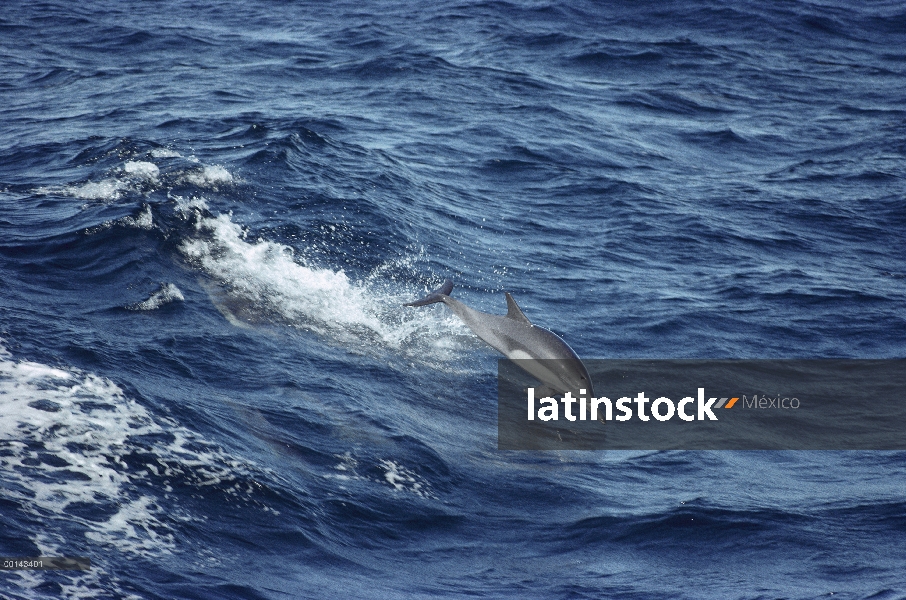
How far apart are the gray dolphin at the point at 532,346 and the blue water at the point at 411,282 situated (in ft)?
3.06

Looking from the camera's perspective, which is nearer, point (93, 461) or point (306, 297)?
point (93, 461)

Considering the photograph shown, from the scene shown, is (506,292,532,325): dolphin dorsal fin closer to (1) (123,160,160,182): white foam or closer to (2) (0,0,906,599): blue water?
(2) (0,0,906,599): blue water

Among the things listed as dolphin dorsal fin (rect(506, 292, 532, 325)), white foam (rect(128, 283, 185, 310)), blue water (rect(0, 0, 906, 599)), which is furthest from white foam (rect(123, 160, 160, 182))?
dolphin dorsal fin (rect(506, 292, 532, 325))

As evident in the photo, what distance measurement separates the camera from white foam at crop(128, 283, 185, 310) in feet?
40.1

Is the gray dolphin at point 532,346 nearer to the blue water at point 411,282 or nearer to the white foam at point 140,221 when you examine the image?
the blue water at point 411,282

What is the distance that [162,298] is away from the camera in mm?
12492

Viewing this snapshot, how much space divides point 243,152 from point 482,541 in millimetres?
11456

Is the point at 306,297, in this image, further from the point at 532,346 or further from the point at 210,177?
the point at 210,177

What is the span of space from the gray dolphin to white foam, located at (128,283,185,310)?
3.48 m

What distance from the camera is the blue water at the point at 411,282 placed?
27.3 feet

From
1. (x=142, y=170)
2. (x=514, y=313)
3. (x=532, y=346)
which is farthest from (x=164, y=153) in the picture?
(x=532, y=346)

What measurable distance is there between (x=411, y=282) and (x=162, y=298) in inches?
147

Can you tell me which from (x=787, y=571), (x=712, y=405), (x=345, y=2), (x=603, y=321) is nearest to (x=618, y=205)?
(x=603, y=321)

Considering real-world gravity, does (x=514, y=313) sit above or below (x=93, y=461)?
above
